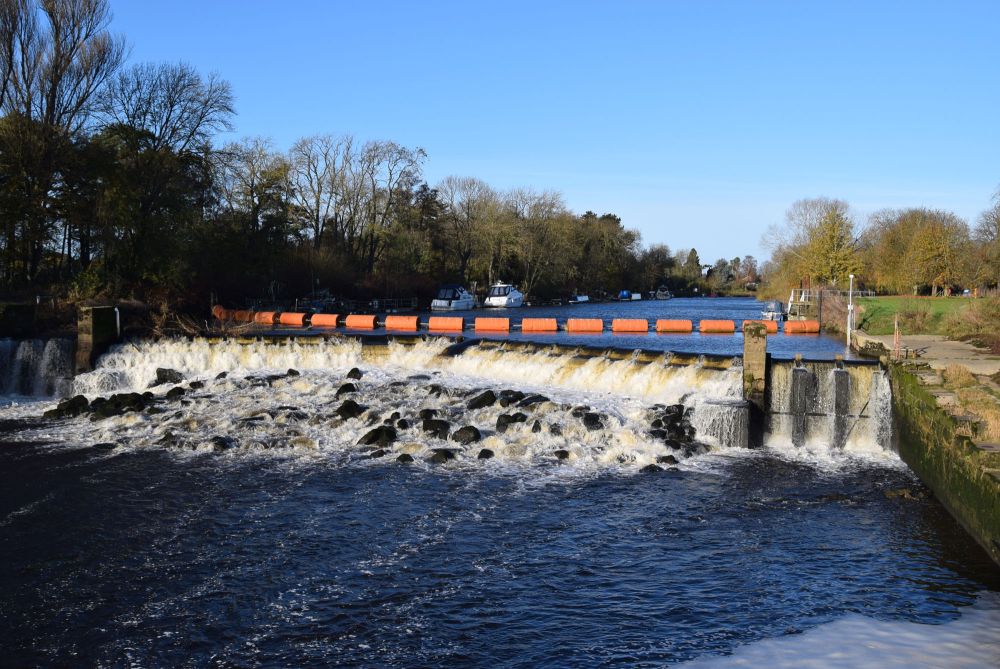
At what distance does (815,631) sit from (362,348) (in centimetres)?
1837

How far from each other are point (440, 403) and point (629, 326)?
64.2 feet

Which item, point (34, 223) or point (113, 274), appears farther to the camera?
point (113, 274)

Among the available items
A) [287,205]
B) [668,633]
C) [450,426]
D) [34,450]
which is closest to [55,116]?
[287,205]

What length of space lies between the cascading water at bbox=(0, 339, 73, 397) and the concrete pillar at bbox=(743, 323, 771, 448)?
19902 millimetres

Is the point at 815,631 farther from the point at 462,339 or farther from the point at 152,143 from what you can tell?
the point at 152,143

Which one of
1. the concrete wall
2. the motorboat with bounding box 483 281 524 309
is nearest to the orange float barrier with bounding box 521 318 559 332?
the concrete wall

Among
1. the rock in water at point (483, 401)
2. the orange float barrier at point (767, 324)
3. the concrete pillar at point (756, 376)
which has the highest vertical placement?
the orange float barrier at point (767, 324)

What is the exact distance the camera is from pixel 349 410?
18984 mm

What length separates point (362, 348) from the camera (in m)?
25.1

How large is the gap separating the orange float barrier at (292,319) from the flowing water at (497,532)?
16973mm

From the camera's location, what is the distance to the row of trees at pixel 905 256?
49156 millimetres

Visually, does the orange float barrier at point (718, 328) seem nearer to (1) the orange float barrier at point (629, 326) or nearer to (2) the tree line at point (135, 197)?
(1) the orange float barrier at point (629, 326)

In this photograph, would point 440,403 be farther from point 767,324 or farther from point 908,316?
point 908,316

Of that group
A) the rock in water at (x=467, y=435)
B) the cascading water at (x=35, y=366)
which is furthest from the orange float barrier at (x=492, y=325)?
the rock in water at (x=467, y=435)
